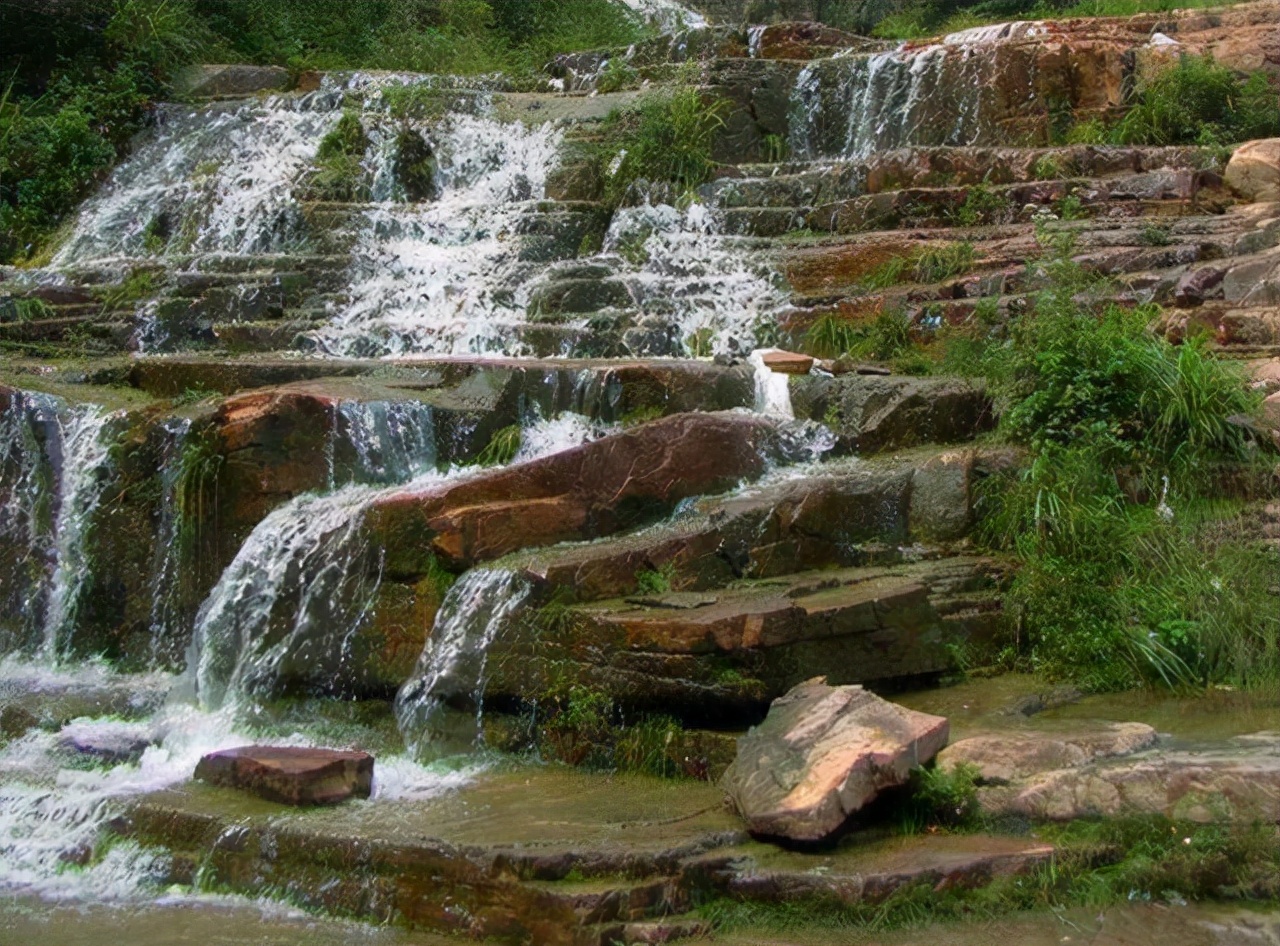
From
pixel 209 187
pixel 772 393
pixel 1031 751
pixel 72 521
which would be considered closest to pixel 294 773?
pixel 1031 751

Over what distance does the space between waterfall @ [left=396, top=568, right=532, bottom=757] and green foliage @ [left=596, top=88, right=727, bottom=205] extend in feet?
21.8

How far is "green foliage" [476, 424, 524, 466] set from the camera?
8.92 meters

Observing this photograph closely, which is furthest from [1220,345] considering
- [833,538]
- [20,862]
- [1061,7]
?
[1061,7]

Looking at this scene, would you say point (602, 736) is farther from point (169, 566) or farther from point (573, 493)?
point (169, 566)

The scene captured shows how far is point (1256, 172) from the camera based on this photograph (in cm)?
1118

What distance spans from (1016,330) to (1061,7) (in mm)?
13079

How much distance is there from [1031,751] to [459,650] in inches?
114

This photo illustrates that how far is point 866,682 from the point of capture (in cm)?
683

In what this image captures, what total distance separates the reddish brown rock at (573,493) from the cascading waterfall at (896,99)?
629 centimetres

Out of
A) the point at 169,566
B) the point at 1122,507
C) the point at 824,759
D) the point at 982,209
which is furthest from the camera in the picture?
the point at 982,209

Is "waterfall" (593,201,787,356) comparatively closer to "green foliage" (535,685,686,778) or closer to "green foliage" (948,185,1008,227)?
"green foliage" (948,185,1008,227)

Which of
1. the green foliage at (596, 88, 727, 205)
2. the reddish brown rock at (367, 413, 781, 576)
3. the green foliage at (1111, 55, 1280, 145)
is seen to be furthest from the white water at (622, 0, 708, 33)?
the reddish brown rock at (367, 413, 781, 576)

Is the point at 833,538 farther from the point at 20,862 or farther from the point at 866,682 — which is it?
the point at 20,862

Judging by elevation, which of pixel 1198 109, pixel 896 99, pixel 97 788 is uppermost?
pixel 896 99
